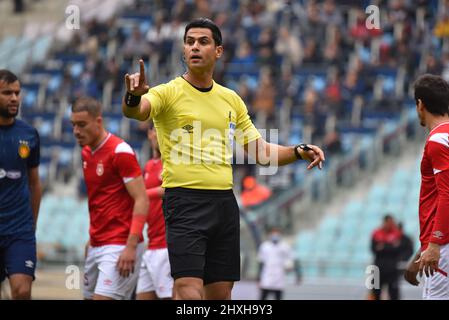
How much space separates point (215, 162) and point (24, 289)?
95.4 inches

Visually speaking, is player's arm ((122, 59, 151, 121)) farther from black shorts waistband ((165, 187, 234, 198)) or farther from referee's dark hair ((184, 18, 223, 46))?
referee's dark hair ((184, 18, 223, 46))

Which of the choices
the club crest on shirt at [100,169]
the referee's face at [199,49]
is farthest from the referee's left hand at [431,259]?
the club crest on shirt at [100,169]

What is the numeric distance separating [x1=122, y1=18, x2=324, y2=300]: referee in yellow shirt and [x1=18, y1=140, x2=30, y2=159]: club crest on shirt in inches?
85.0

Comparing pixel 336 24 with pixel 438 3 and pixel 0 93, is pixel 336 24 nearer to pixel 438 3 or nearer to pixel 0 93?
pixel 438 3

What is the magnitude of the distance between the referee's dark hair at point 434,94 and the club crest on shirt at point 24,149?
3724 millimetres

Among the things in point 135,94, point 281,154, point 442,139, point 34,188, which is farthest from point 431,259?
point 34,188

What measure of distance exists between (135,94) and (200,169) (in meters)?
1.00

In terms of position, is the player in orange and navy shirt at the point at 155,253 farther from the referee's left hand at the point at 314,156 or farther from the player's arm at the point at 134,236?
the referee's left hand at the point at 314,156

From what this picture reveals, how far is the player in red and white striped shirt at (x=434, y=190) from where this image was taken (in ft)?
29.0

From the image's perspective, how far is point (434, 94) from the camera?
30.0 feet

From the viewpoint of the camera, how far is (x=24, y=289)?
10508 millimetres

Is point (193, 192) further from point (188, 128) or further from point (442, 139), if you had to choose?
point (442, 139)

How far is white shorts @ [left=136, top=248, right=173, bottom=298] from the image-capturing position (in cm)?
1223

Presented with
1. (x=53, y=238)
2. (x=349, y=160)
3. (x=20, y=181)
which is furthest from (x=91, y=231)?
(x=53, y=238)
